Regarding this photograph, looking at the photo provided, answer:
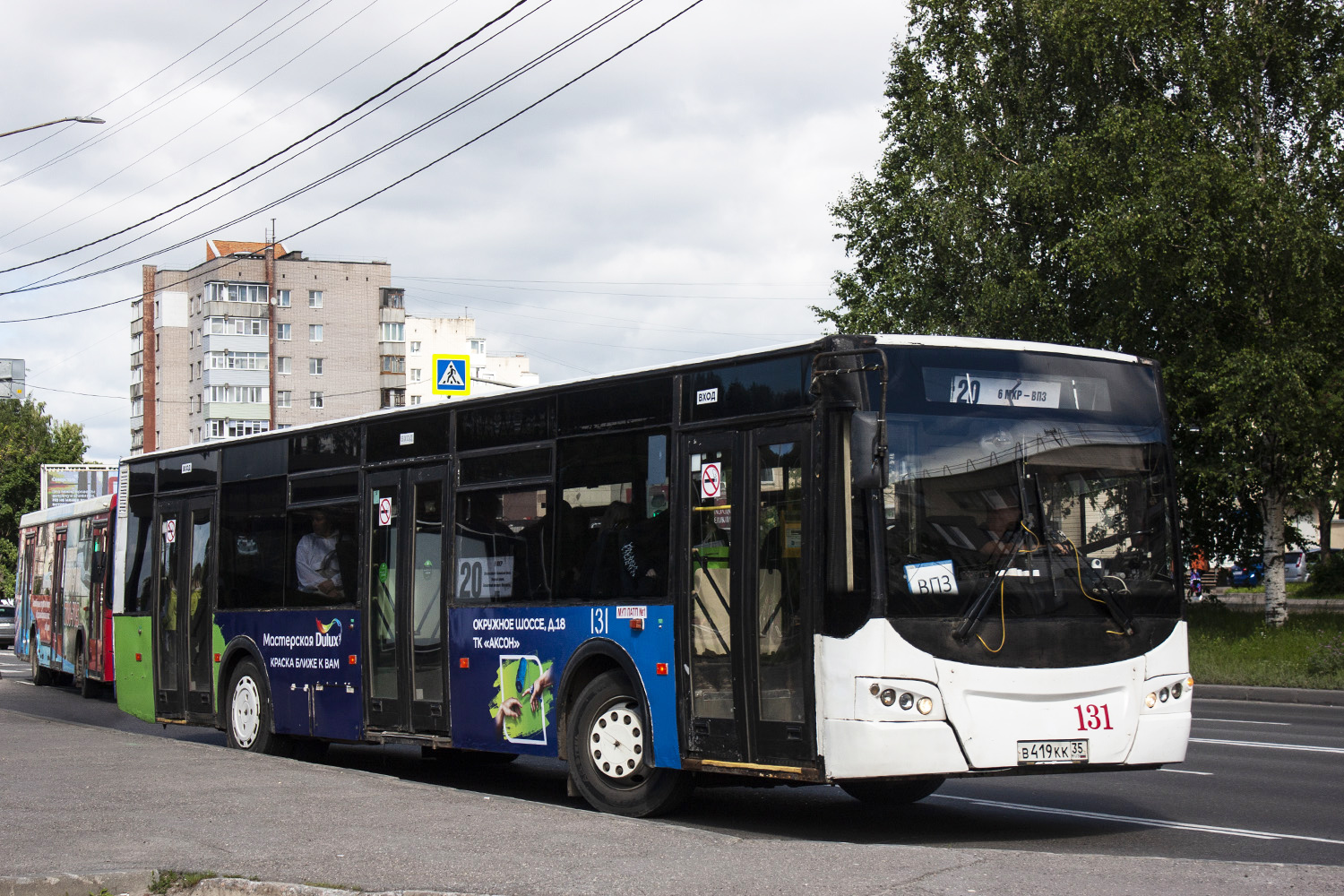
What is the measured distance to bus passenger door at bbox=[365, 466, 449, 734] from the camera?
40.2 ft

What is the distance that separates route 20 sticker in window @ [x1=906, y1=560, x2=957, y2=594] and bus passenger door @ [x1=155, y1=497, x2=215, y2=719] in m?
9.43

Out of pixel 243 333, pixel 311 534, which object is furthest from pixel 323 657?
pixel 243 333

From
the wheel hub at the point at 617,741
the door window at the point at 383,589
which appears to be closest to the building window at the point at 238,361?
the door window at the point at 383,589

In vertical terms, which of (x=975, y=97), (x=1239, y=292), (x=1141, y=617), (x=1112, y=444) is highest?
(x=975, y=97)

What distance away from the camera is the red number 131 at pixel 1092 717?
28.8 ft

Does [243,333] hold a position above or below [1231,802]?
above

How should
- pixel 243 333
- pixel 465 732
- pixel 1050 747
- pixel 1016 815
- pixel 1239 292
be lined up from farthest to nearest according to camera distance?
pixel 243 333
pixel 1239 292
pixel 465 732
pixel 1016 815
pixel 1050 747

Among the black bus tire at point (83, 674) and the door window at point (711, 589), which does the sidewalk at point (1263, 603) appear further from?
the door window at point (711, 589)

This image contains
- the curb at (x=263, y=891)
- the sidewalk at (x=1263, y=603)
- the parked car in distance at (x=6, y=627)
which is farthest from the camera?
the parked car in distance at (x=6, y=627)

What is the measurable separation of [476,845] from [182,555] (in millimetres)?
9306

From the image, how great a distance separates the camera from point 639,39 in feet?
56.5

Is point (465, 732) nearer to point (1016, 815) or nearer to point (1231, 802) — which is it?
point (1016, 815)

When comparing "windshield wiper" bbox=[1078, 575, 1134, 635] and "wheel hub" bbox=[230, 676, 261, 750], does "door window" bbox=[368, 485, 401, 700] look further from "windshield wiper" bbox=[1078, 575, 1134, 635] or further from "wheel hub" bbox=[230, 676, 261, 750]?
"windshield wiper" bbox=[1078, 575, 1134, 635]

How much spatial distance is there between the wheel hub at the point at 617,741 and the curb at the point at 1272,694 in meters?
14.2
